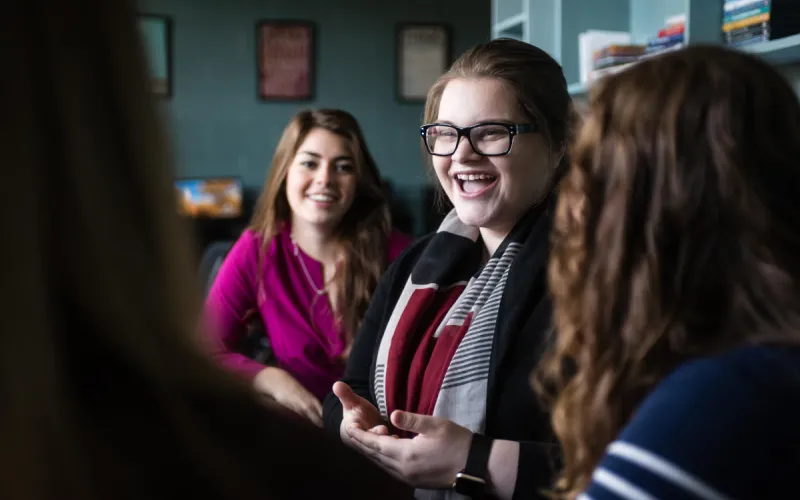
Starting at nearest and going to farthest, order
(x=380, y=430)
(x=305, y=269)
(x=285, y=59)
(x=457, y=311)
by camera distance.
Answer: (x=380, y=430)
(x=457, y=311)
(x=305, y=269)
(x=285, y=59)

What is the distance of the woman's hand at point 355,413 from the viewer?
136cm

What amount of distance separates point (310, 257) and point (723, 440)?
1664 mm

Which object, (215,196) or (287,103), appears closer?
(215,196)

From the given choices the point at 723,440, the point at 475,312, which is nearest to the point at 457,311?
the point at 475,312

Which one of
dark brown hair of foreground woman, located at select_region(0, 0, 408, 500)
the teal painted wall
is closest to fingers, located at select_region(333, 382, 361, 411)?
dark brown hair of foreground woman, located at select_region(0, 0, 408, 500)

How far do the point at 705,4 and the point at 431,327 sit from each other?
168 cm

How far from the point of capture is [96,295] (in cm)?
48

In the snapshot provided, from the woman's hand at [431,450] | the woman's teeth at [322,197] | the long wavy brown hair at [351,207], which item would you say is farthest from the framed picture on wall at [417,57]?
the woman's hand at [431,450]

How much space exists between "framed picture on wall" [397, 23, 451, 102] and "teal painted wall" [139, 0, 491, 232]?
50mm

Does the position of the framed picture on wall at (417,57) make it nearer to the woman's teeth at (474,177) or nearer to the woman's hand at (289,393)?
the woman's hand at (289,393)

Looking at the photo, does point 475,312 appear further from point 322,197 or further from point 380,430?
point 322,197

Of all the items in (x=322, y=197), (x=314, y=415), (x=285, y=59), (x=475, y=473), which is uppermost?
(x=285, y=59)

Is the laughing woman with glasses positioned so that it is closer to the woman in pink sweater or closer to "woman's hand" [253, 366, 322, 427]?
"woman's hand" [253, 366, 322, 427]

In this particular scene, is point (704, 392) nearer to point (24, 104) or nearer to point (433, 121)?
point (24, 104)
